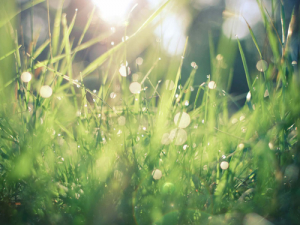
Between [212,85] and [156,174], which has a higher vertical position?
[212,85]

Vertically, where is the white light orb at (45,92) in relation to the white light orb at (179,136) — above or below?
above

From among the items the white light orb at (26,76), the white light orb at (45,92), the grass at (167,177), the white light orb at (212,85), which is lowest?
the grass at (167,177)

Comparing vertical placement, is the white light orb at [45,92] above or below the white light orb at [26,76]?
below

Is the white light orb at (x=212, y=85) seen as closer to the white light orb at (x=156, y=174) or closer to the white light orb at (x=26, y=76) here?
the white light orb at (x=156, y=174)

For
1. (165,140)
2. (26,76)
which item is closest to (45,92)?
(26,76)

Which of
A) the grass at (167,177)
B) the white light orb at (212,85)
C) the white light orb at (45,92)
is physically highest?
the white light orb at (45,92)

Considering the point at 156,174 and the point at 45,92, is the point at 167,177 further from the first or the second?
the point at 45,92

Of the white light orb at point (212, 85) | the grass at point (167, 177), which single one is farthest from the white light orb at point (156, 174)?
the white light orb at point (212, 85)

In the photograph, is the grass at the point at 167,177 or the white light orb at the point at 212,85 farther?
the white light orb at the point at 212,85

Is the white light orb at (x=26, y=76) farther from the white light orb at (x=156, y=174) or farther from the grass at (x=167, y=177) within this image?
the white light orb at (x=156, y=174)

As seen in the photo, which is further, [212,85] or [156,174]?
[212,85]

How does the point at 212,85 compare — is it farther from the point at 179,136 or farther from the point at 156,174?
the point at 156,174

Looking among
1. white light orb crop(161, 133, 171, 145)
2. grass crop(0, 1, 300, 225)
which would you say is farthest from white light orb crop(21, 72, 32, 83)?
white light orb crop(161, 133, 171, 145)

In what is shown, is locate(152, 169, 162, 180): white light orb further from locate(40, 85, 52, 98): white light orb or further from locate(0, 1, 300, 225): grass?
locate(40, 85, 52, 98): white light orb
